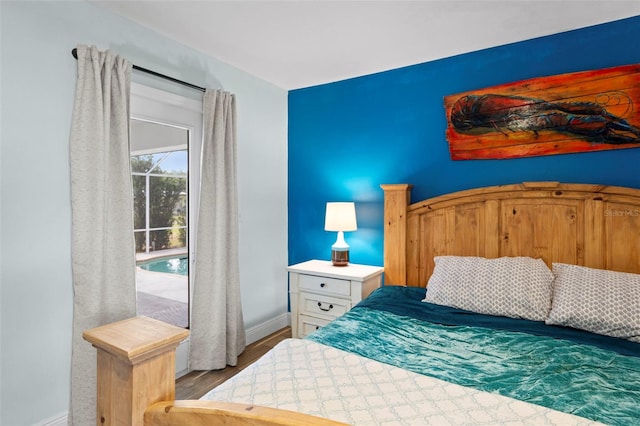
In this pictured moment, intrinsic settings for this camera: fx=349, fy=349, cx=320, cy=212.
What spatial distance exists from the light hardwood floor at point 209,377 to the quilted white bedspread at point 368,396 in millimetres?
1338

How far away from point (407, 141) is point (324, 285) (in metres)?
1.37

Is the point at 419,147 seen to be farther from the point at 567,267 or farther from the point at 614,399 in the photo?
the point at 614,399

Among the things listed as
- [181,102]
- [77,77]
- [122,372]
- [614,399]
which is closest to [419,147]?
[181,102]

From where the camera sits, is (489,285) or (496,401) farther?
(489,285)

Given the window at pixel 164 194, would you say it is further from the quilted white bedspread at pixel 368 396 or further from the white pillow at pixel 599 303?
the white pillow at pixel 599 303

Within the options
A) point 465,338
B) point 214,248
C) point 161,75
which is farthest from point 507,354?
point 161,75

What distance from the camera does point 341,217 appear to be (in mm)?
2877

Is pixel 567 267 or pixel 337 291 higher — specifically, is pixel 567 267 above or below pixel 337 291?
above

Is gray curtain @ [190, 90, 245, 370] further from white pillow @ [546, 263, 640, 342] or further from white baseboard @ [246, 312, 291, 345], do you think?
white pillow @ [546, 263, 640, 342]

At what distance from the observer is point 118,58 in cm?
200

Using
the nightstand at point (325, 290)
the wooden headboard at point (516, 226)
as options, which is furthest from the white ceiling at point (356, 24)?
the nightstand at point (325, 290)

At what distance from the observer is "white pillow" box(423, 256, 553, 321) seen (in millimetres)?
1922

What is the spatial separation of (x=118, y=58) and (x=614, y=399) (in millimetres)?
2698

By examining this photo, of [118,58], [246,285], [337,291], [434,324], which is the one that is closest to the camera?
[434,324]
